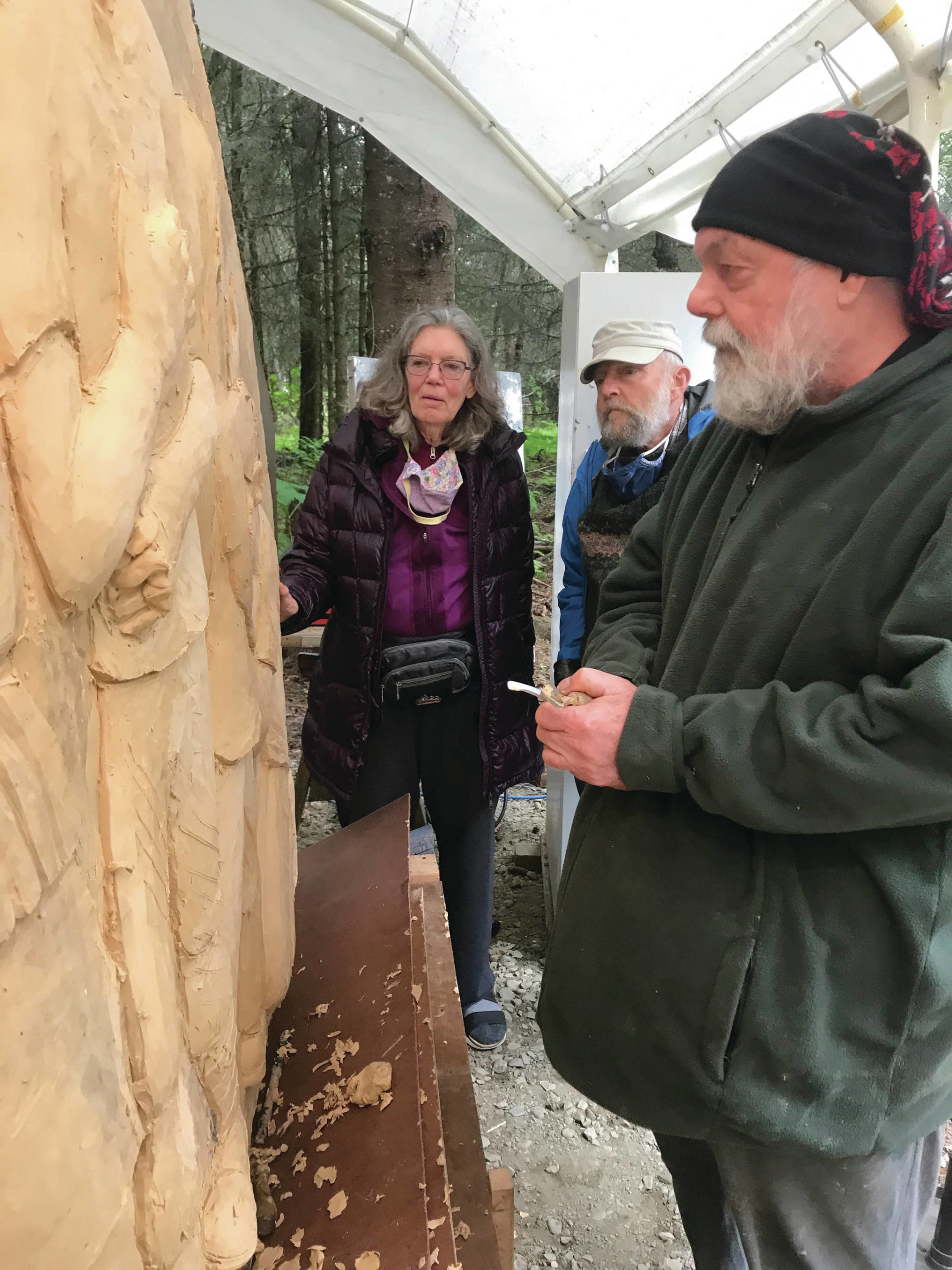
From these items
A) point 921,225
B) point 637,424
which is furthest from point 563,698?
point 637,424

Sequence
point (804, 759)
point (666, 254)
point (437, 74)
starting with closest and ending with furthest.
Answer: point (804, 759) < point (437, 74) < point (666, 254)

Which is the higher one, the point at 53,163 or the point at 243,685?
the point at 53,163

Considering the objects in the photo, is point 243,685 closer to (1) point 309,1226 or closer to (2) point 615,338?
(1) point 309,1226

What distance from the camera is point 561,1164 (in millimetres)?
2295

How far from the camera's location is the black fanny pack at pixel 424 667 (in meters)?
2.14

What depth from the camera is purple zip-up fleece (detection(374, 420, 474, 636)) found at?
2.14m

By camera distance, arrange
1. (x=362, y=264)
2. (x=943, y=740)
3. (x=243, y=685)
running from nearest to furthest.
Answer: (x=943, y=740), (x=243, y=685), (x=362, y=264)

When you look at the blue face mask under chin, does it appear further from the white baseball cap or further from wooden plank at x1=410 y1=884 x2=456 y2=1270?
wooden plank at x1=410 y1=884 x2=456 y2=1270

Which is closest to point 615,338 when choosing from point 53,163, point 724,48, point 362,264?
point 724,48

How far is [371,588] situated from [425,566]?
16 cm

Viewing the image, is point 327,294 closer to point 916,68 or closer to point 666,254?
point 666,254

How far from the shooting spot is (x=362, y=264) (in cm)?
645

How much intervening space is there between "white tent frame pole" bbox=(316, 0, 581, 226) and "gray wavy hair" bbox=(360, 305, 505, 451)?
796 millimetres

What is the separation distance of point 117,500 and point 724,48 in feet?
6.27
